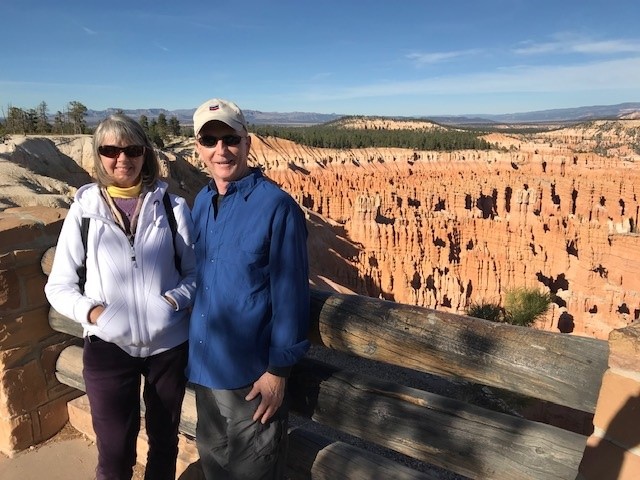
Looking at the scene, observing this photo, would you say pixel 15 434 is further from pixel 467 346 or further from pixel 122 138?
pixel 467 346

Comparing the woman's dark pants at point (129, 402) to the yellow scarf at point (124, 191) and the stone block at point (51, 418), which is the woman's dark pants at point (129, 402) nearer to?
the yellow scarf at point (124, 191)

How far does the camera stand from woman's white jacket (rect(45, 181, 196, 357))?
2.03 meters

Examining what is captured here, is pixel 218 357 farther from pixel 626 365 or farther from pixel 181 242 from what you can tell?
pixel 626 365

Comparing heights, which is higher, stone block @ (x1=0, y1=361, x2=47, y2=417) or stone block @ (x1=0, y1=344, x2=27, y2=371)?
stone block @ (x1=0, y1=344, x2=27, y2=371)

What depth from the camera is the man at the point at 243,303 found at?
69.5 inches

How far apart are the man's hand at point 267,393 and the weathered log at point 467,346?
0.43m

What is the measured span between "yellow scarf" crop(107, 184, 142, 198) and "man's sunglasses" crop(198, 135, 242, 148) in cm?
47

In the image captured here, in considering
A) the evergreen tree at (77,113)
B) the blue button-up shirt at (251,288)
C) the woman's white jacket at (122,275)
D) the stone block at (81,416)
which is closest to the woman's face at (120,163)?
the woman's white jacket at (122,275)

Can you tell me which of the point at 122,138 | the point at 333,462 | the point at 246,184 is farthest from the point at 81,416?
the point at 246,184

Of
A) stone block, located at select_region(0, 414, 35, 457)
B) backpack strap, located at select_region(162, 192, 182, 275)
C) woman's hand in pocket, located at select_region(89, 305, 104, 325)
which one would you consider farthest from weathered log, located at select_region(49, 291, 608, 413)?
stone block, located at select_region(0, 414, 35, 457)

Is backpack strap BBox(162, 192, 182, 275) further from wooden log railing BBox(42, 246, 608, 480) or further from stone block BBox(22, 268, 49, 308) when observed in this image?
stone block BBox(22, 268, 49, 308)

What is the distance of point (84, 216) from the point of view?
2.00 meters

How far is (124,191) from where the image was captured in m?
2.11

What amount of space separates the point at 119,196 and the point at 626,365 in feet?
6.71
